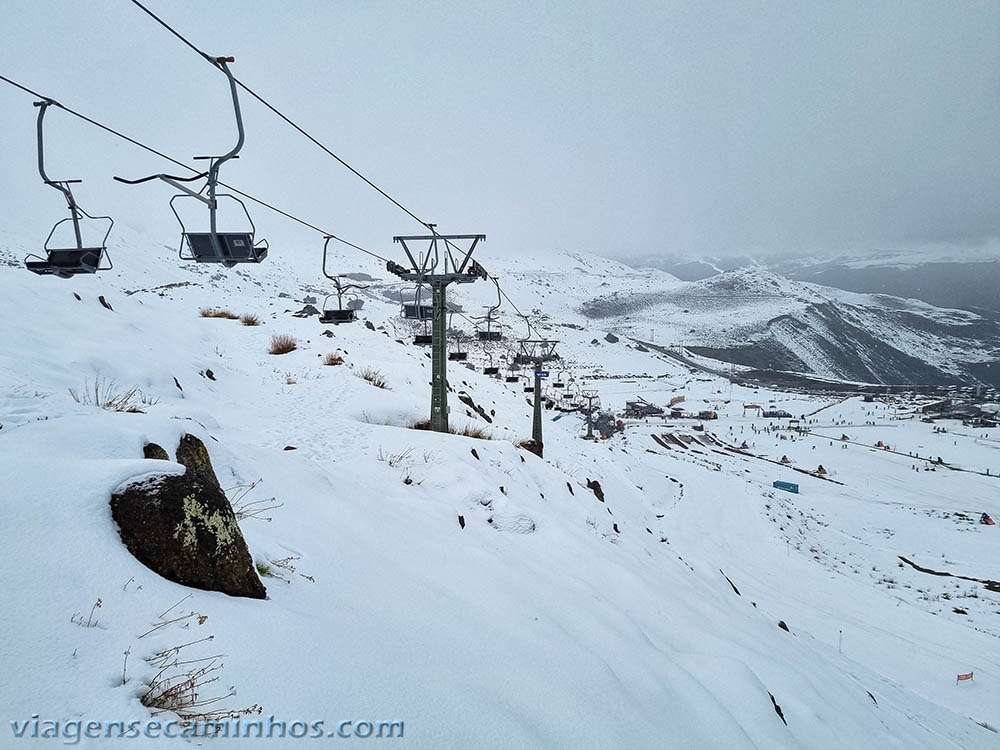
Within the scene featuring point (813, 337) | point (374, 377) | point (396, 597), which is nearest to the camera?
point (396, 597)

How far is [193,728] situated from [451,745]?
122 centimetres

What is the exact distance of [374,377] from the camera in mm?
17078

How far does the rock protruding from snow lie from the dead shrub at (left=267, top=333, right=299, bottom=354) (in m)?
17.4

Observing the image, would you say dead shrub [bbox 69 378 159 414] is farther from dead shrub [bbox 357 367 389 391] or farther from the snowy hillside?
dead shrub [bbox 357 367 389 391]

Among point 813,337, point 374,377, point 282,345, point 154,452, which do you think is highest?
point 154,452

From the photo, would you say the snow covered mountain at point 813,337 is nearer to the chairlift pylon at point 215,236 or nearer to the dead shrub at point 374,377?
the dead shrub at point 374,377

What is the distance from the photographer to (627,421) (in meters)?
65.9

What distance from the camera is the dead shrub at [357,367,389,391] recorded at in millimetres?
16352

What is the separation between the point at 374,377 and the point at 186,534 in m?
14.5

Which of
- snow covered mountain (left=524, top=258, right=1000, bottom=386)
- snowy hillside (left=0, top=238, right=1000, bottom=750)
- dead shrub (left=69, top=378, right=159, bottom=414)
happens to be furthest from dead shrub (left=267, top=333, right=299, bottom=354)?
snow covered mountain (left=524, top=258, right=1000, bottom=386)

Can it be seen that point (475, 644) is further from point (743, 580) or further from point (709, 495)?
point (709, 495)

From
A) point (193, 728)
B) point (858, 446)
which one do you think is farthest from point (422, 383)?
point (858, 446)

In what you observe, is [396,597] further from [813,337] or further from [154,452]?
[813,337]

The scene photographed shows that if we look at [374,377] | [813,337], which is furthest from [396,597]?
[813,337]
